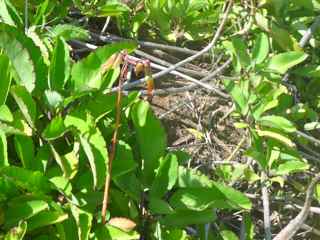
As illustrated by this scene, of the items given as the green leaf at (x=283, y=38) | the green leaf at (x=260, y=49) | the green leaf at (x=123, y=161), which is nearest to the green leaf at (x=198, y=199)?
the green leaf at (x=123, y=161)

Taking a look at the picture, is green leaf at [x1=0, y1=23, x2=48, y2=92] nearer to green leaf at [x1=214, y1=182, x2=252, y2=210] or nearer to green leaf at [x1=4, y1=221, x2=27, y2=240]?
green leaf at [x1=4, y1=221, x2=27, y2=240]

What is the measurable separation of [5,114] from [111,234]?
33 centimetres

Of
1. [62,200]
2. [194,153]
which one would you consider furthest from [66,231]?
[194,153]

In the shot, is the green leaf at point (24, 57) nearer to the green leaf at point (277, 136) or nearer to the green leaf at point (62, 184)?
the green leaf at point (62, 184)

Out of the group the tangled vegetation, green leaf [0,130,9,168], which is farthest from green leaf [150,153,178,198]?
green leaf [0,130,9,168]

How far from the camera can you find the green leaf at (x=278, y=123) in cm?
156

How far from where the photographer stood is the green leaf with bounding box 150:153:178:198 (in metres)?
1.36

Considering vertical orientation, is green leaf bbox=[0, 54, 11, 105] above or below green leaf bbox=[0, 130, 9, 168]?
above

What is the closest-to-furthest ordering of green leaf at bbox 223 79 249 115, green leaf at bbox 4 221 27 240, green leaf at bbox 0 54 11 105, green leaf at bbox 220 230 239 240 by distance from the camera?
green leaf at bbox 4 221 27 240 → green leaf at bbox 0 54 11 105 → green leaf at bbox 220 230 239 240 → green leaf at bbox 223 79 249 115

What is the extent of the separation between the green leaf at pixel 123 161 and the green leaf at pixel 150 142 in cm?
4

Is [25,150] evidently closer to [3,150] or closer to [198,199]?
[3,150]

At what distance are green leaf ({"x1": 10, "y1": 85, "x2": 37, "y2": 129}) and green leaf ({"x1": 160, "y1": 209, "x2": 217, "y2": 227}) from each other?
0.36 meters

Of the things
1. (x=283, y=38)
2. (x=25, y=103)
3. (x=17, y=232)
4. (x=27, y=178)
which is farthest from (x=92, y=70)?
(x=283, y=38)

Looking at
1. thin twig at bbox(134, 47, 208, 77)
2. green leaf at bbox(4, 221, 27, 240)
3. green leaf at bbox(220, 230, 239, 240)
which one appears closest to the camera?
green leaf at bbox(4, 221, 27, 240)
